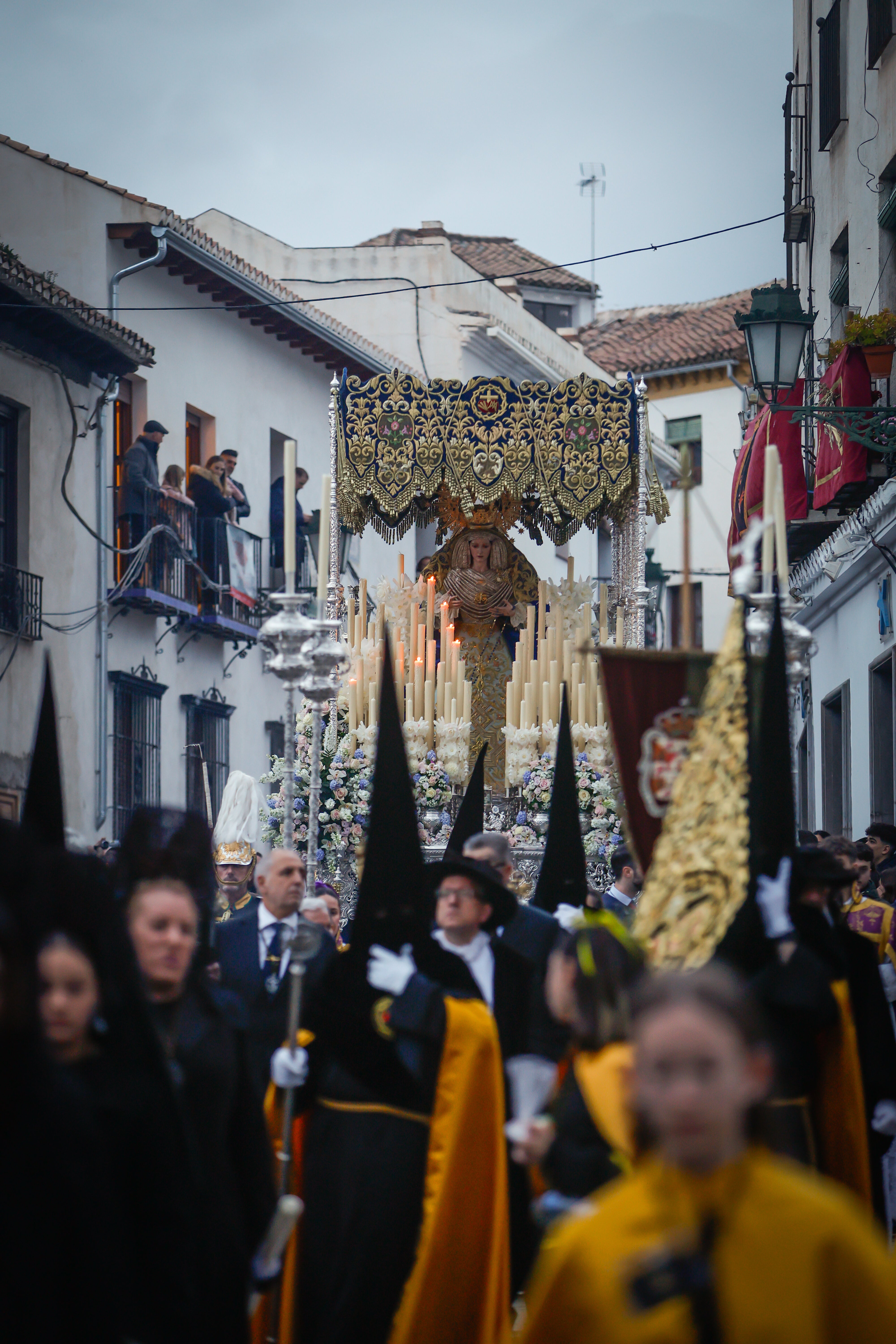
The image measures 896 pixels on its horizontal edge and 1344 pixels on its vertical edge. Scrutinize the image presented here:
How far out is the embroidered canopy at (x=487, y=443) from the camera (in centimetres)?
1255

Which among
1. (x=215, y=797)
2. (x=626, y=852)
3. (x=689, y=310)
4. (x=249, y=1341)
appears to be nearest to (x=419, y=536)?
(x=215, y=797)

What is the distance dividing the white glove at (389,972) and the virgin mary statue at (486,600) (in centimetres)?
786

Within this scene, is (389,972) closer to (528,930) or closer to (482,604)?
(528,930)

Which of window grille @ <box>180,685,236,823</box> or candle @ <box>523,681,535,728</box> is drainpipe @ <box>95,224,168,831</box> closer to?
window grille @ <box>180,685,236,823</box>

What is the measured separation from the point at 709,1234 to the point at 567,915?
404cm

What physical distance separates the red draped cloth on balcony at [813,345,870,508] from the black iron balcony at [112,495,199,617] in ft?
23.0

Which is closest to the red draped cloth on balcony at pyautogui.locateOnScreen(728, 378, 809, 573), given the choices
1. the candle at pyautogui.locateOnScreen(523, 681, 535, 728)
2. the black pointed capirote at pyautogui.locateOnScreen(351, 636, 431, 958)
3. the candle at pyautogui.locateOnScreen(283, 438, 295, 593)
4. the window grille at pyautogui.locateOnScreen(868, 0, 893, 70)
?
the candle at pyautogui.locateOnScreen(523, 681, 535, 728)

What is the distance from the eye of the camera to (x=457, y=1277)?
498 cm

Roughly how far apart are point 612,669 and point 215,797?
15.6 m

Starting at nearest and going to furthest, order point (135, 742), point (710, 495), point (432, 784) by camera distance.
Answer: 1. point (432, 784)
2. point (135, 742)
3. point (710, 495)

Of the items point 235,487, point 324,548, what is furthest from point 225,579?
point 324,548

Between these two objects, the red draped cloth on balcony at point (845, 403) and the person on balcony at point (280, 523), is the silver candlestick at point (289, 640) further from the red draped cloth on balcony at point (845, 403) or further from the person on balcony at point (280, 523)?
the person on balcony at point (280, 523)

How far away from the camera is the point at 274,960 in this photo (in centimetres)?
643

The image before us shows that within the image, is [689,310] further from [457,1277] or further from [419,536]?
[457,1277]
